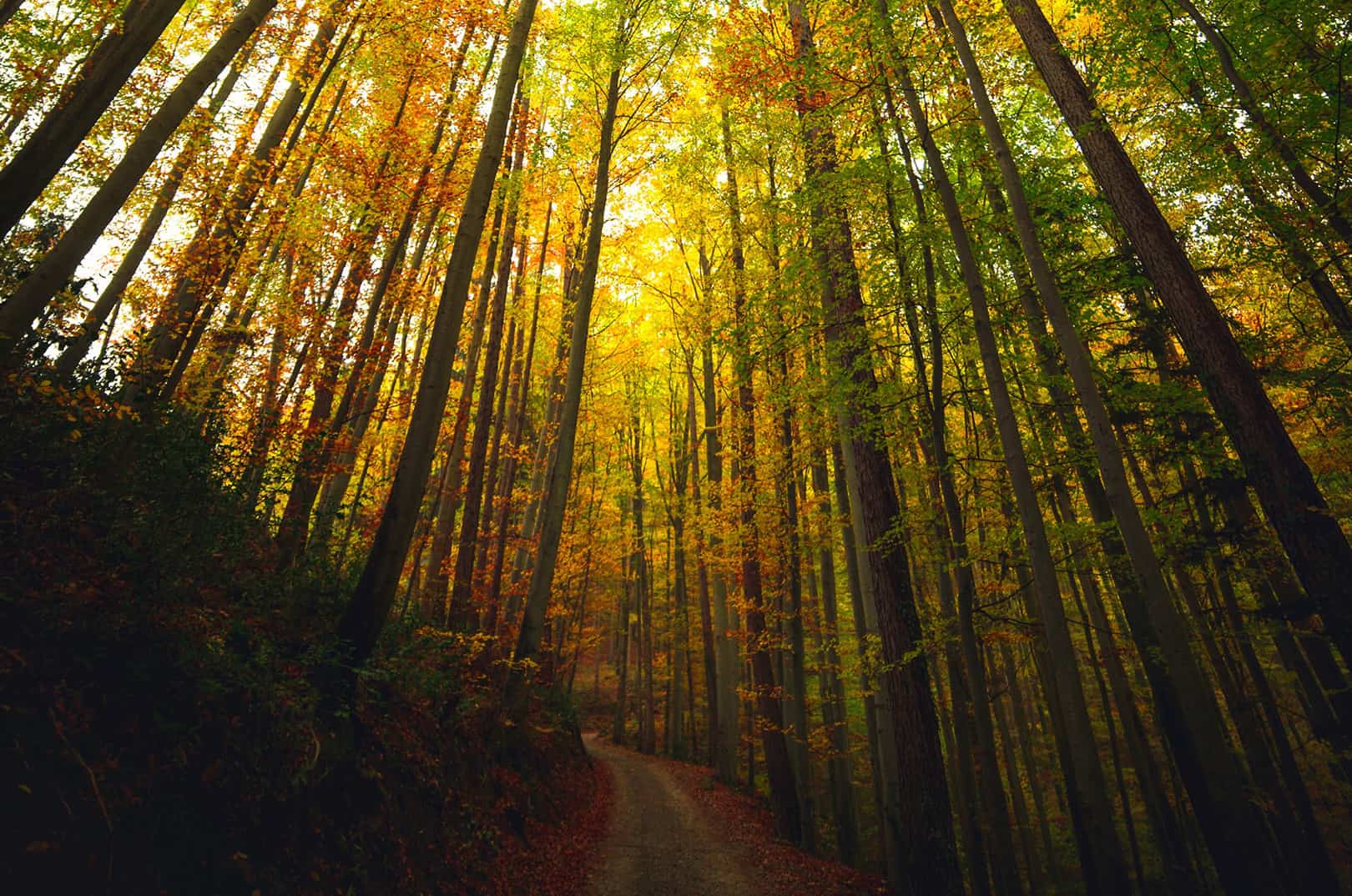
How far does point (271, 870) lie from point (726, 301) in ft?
39.5

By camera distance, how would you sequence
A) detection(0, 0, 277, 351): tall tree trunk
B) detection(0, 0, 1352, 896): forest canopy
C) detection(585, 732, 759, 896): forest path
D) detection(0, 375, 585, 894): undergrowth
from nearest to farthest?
detection(0, 375, 585, 894): undergrowth
detection(0, 0, 277, 351): tall tree trunk
detection(0, 0, 1352, 896): forest canopy
detection(585, 732, 759, 896): forest path

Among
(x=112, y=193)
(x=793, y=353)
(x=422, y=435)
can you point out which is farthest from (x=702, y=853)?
(x=112, y=193)

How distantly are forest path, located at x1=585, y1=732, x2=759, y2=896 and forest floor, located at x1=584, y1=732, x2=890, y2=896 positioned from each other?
1cm

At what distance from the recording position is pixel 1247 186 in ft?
24.7

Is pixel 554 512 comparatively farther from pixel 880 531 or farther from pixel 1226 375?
pixel 1226 375

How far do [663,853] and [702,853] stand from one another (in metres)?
0.59

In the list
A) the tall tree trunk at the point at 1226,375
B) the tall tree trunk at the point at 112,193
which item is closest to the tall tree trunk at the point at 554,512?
the tall tree trunk at the point at 112,193

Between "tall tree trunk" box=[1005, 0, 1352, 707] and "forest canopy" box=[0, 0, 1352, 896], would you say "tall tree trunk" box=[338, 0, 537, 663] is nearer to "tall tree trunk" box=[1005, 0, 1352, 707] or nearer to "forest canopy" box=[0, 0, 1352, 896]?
"forest canopy" box=[0, 0, 1352, 896]

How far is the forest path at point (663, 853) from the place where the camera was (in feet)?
23.3

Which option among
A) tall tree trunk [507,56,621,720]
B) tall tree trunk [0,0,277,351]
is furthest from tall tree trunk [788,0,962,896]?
tall tree trunk [0,0,277,351]

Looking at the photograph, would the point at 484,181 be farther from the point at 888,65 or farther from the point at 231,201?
the point at 888,65

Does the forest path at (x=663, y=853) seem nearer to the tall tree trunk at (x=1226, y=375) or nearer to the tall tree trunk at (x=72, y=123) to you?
the tall tree trunk at (x=1226, y=375)

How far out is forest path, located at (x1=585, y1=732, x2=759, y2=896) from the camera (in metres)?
7.11

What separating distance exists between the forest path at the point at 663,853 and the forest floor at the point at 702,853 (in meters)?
0.01
